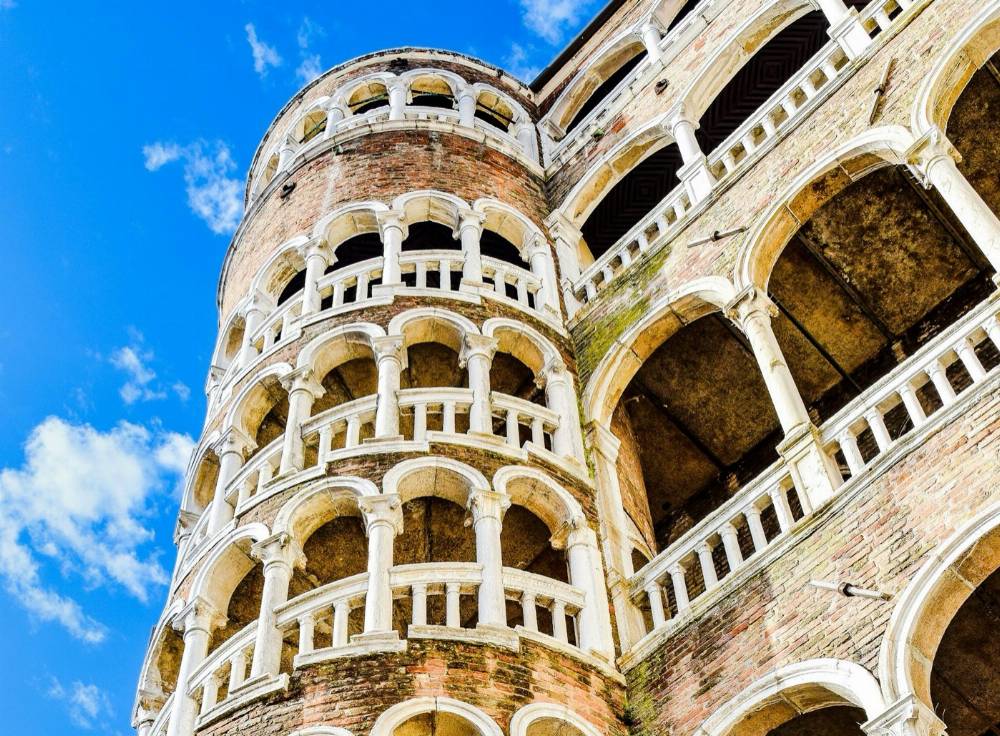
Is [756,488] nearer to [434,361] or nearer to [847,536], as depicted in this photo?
[847,536]

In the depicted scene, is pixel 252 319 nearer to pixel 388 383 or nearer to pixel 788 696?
pixel 388 383

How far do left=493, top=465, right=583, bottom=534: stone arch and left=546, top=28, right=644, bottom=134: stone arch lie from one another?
1126cm

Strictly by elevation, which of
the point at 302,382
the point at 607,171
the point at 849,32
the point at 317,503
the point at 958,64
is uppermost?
the point at 607,171

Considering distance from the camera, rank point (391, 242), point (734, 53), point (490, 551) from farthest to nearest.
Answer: point (734, 53)
point (391, 242)
point (490, 551)

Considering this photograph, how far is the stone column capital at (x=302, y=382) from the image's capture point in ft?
47.3

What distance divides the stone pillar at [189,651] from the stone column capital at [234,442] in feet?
8.08

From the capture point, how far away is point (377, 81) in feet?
71.9

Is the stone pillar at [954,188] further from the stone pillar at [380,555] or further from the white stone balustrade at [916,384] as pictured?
the stone pillar at [380,555]

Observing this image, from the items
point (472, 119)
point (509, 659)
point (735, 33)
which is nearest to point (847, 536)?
point (509, 659)

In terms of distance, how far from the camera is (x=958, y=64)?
13312 mm

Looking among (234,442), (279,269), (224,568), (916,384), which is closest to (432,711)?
(224,568)

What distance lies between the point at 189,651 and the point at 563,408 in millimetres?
5127

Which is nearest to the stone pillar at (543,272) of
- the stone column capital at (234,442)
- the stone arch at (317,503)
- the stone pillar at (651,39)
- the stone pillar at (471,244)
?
the stone pillar at (471,244)

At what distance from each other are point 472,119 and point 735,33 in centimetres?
479
